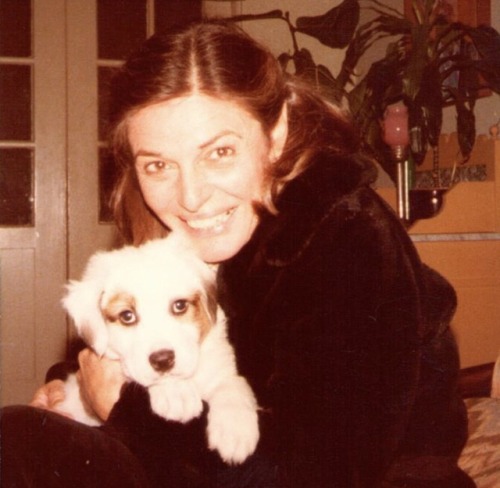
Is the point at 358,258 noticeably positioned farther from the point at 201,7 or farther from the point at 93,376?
the point at 201,7

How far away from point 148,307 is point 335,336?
0.46 m

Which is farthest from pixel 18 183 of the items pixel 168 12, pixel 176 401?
pixel 176 401

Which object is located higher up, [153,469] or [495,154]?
[495,154]

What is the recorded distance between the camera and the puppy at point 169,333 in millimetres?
1397

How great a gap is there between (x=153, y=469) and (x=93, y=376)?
0.39 meters

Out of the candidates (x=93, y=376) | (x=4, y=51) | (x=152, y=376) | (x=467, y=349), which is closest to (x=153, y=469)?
(x=152, y=376)

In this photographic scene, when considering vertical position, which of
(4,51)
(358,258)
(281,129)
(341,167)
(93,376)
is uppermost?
(4,51)

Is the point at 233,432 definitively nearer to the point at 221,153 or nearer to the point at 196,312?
the point at 196,312

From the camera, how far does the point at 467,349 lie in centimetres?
337

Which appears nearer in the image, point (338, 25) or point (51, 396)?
point (51, 396)

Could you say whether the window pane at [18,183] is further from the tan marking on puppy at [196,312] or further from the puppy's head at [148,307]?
the tan marking on puppy at [196,312]

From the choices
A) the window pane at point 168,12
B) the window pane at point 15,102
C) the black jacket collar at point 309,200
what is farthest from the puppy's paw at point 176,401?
the window pane at point 168,12

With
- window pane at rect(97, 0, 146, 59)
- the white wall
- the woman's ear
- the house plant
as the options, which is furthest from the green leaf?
the woman's ear

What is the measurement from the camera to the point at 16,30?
5.00 meters
